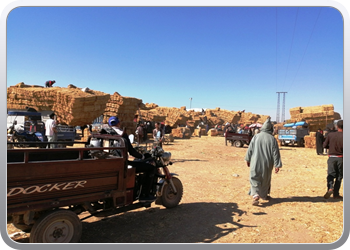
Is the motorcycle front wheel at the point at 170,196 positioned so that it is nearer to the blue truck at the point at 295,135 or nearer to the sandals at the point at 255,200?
the sandals at the point at 255,200

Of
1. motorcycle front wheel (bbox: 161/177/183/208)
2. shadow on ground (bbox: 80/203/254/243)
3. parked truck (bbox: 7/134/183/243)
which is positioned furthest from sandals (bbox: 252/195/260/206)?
parked truck (bbox: 7/134/183/243)

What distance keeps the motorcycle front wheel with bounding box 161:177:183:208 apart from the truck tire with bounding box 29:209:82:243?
6.10 feet

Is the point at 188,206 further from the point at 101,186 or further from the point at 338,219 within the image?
the point at 338,219

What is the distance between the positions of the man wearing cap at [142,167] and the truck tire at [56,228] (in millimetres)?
1234

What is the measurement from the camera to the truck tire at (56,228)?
285cm

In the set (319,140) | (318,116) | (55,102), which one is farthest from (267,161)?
(318,116)

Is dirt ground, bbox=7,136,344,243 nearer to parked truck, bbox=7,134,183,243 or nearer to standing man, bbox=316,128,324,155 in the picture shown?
parked truck, bbox=7,134,183,243

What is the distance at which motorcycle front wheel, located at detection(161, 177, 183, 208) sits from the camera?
15.4 feet

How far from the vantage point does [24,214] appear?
9.37 feet

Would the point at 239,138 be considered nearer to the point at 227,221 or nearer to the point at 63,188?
the point at 227,221

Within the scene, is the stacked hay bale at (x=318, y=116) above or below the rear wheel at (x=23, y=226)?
above

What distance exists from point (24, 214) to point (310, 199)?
5756mm

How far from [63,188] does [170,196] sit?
2347 millimetres

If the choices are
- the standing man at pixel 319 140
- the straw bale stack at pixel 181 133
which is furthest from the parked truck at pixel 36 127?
the straw bale stack at pixel 181 133
